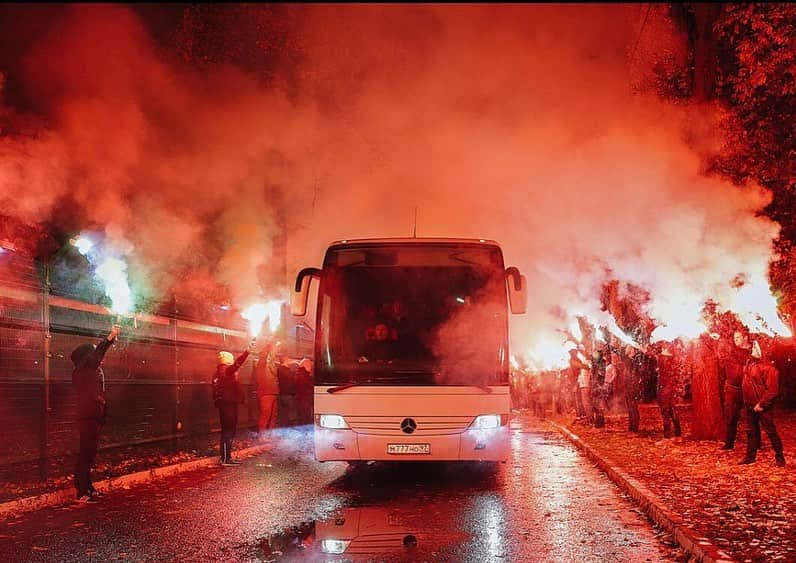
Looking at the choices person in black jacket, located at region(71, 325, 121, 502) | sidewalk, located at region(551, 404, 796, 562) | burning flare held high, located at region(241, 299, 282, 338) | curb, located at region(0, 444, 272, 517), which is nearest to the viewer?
sidewalk, located at region(551, 404, 796, 562)

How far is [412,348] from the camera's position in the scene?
10.8 metres

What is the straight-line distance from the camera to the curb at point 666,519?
628 centimetres

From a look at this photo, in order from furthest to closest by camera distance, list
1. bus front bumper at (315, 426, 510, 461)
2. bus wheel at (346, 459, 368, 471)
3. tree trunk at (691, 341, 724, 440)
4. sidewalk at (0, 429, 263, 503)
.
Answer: tree trunk at (691, 341, 724, 440), bus wheel at (346, 459, 368, 471), bus front bumper at (315, 426, 510, 461), sidewalk at (0, 429, 263, 503)

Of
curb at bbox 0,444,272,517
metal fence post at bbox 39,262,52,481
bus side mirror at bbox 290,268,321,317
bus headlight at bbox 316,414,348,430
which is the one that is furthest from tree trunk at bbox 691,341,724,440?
metal fence post at bbox 39,262,52,481

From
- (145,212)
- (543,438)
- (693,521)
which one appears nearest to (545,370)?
(543,438)

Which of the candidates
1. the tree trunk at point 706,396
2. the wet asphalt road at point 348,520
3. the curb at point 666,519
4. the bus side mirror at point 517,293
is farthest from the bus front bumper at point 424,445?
the tree trunk at point 706,396

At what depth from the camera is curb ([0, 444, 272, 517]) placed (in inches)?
354

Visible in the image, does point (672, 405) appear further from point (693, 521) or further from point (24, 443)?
point (24, 443)

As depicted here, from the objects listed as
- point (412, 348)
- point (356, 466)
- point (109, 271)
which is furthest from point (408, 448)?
point (109, 271)

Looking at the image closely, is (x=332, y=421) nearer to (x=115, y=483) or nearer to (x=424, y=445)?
(x=424, y=445)

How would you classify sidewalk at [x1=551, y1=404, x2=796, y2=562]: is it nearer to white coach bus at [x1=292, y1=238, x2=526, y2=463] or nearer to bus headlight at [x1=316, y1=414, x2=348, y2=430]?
white coach bus at [x1=292, y1=238, x2=526, y2=463]

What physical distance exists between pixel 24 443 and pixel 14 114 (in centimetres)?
543

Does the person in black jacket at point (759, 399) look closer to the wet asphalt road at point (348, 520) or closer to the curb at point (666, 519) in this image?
the curb at point (666, 519)

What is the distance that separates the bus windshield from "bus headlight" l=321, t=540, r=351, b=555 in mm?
3515
